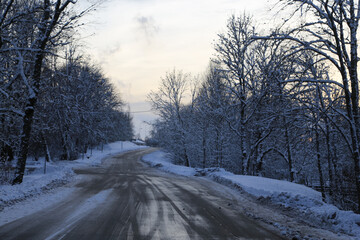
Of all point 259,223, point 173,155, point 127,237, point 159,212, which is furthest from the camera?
point 173,155

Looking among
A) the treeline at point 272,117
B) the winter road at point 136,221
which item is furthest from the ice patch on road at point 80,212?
the treeline at point 272,117

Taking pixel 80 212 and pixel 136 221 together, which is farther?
pixel 80 212

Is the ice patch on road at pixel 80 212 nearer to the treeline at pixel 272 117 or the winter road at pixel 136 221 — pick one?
the winter road at pixel 136 221

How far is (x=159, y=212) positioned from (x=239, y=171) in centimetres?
2739

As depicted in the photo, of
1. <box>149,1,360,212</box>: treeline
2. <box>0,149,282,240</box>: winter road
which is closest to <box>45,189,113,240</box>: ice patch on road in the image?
<box>0,149,282,240</box>: winter road

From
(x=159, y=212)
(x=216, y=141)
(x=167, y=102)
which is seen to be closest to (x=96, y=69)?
(x=167, y=102)

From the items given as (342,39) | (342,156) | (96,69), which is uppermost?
(96,69)

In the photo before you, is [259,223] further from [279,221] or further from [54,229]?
[54,229]

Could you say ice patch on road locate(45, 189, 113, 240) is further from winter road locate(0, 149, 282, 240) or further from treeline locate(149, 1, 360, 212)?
treeline locate(149, 1, 360, 212)

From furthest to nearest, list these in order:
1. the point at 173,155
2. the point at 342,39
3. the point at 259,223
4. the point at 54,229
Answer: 1. the point at 173,155
2. the point at 342,39
3. the point at 259,223
4. the point at 54,229

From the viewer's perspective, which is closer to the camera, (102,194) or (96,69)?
(102,194)

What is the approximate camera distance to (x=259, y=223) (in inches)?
272

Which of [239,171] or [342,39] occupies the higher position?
[342,39]

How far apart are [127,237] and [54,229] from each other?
176cm
